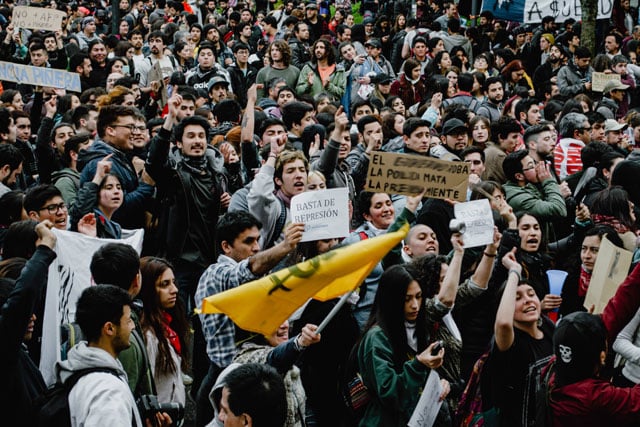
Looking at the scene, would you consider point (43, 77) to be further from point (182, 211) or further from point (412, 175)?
point (412, 175)

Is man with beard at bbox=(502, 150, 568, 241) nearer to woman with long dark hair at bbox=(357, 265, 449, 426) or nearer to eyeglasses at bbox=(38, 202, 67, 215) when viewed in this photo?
woman with long dark hair at bbox=(357, 265, 449, 426)

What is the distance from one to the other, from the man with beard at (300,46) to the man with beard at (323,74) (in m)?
1.32

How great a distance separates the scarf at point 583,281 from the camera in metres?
6.82

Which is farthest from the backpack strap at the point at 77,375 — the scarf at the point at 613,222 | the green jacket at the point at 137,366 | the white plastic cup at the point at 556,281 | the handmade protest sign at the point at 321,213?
the scarf at the point at 613,222

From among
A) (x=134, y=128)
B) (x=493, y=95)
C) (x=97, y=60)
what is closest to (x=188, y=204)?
(x=134, y=128)

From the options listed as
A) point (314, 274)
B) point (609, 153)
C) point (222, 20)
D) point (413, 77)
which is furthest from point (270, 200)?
point (222, 20)

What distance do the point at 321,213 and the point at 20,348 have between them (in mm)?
2148

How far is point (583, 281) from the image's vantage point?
6863 millimetres

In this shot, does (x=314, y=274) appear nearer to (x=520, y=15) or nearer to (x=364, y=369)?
(x=364, y=369)

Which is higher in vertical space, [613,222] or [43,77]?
[43,77]

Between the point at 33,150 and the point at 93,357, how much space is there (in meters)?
5.84

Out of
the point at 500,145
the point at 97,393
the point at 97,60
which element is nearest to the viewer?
the point at 97,393

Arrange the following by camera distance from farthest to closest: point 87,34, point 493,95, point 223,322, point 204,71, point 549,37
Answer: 1. point 549,37
2. point 87,34
3. point 204,71
4. point 493,95
5. point 223,322

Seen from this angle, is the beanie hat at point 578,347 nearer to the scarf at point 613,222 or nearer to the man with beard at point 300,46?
the scarf at point 613,222
